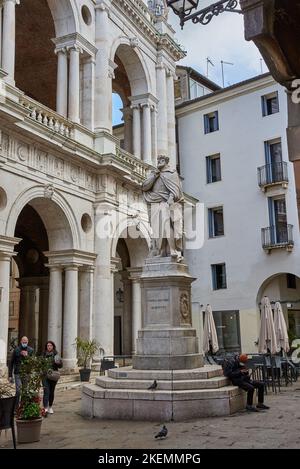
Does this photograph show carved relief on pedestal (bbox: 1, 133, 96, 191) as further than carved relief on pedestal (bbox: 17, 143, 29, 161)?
No

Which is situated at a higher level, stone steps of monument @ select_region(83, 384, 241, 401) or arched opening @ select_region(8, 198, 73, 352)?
arched opening @ select_region(8, 198, 73, 352)

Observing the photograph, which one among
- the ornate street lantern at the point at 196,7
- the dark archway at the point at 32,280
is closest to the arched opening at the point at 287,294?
the dark archway at the point at 32,280

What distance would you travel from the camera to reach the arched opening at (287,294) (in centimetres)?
2627

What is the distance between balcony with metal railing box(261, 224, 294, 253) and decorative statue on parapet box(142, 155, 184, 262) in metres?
14.3

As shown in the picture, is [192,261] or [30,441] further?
[192,261]

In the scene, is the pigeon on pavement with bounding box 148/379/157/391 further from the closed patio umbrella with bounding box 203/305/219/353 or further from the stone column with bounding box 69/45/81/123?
the stone column with bounding box 69/45/81/123

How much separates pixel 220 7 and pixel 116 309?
87.9ft

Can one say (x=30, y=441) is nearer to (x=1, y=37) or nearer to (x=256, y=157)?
(x=1, y=37)

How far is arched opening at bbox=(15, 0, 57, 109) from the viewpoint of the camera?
2228 centimetres

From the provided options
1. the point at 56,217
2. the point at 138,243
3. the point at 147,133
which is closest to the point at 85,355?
the point at 56,217

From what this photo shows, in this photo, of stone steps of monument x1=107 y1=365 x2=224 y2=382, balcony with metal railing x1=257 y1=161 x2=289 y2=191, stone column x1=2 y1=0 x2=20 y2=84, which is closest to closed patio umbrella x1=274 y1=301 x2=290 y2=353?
stone steps of monument x1=107 y1=365 x2=224 y2=382

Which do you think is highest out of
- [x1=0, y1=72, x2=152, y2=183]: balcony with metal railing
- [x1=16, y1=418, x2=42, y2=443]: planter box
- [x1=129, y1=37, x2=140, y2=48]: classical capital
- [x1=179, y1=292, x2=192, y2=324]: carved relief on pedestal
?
[x1=129, y1=37, x2=140, y2=48]: classical capital
